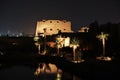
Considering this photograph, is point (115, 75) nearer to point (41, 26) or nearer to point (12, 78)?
point (12, 78)

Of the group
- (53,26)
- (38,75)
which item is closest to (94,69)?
(38,75)

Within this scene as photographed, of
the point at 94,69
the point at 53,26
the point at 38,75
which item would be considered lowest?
the point at 38,75

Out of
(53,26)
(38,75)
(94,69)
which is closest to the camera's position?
(94,69)

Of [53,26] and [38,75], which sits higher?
[53,26]

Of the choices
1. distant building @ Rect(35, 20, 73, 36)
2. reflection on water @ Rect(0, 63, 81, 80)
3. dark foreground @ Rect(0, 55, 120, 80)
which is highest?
distant building @ Rect(35, 20, 73, 36)

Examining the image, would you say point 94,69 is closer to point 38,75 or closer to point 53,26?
point 38,75

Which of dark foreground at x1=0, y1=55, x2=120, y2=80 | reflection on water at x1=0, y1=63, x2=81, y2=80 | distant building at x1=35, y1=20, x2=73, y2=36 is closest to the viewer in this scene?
dark foreground at x1=0, y1=55, x2=120, y2=80

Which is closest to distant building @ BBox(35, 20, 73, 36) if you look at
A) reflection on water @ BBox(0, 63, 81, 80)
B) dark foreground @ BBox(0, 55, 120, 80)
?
dark foreground @ BBox(0, 55, 120, 80)

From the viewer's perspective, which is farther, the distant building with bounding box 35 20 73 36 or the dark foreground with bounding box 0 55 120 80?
the distant building with bounding box 35 20 73 36

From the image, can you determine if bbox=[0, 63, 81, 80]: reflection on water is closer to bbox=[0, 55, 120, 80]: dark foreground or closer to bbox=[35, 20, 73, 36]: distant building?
bbox=[0, 55, 120, 80]: dark foreground

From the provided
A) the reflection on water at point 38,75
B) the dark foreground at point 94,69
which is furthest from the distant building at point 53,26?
the reflection on water at point 38,75

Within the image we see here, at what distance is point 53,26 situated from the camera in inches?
3113

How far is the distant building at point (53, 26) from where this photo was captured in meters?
78.8

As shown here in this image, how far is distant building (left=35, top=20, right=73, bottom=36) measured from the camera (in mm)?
78750
